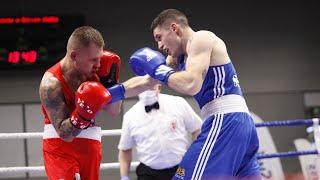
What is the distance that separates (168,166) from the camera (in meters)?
3.37

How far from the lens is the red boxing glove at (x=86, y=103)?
2.17 meters

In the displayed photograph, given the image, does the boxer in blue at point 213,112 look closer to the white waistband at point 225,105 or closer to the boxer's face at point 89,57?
the white waistband at point 225,105

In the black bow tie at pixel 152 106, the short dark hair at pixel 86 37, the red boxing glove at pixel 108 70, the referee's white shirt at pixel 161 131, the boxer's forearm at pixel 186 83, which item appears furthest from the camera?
the black bow tie at pixel 152 106

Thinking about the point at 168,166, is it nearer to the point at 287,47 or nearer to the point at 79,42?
the point at 79,42

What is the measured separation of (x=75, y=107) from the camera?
92.6 inches

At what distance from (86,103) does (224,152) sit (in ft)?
2.13

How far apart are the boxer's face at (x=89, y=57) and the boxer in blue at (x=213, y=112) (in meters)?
0.21

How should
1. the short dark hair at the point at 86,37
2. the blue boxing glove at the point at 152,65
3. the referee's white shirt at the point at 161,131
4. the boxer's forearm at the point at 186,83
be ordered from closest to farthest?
the boxer's forearm at the point at 186,83 → the blue boxing glove at the point at 152,65 → the short dark hair at the point at 86,37 → the referee's white shirt at the point at 161,131

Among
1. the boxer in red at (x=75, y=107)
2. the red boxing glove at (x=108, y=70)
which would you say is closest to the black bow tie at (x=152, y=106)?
the red boxing glove at (x=108, y=70)

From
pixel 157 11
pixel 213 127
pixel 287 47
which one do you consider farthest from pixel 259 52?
pixel 213 127

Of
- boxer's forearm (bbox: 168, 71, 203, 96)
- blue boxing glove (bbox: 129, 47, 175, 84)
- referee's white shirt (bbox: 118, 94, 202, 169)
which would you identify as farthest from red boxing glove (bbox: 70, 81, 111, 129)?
referee's white shirt (bbox: 118, 94, 202, 169)

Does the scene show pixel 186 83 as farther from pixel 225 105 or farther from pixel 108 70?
pixel 108 70

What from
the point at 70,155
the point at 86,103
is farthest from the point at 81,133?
the point at 86,103

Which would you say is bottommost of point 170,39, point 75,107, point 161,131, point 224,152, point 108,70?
point 161,131
